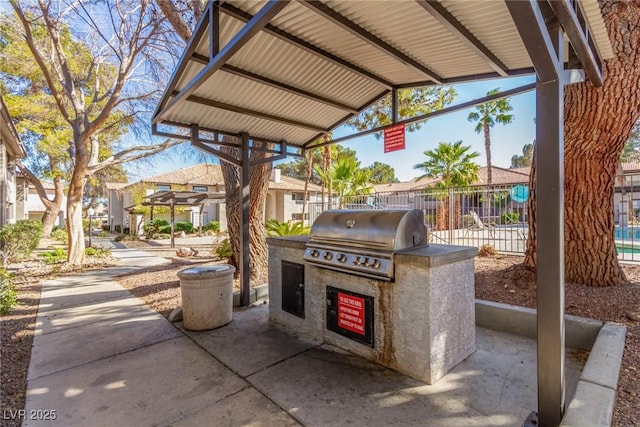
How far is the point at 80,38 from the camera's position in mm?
9227

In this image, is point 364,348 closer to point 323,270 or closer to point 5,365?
point 323,270

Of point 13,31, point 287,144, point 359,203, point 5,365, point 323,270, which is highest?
point 13,31

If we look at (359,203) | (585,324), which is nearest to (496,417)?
(585,324)

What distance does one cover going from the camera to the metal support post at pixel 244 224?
15.6ft

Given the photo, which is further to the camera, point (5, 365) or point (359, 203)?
point (359, 203)

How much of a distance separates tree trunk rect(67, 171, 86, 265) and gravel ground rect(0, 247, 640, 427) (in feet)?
9.06

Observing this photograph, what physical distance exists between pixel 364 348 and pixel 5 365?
3654mm

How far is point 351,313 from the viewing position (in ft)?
10.2

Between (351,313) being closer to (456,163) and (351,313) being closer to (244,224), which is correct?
(244,224)

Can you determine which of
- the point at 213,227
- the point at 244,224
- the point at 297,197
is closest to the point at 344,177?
the point at 244,224

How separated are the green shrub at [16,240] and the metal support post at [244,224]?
804 cm

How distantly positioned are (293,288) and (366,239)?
4.44 ft

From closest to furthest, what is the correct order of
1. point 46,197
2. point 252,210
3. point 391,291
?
point 391,291, point 252,210, point 46,197

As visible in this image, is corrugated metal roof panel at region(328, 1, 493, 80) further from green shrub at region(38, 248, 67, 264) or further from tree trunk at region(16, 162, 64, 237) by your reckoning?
tree trunk at region(16, 162, 64, 237)
